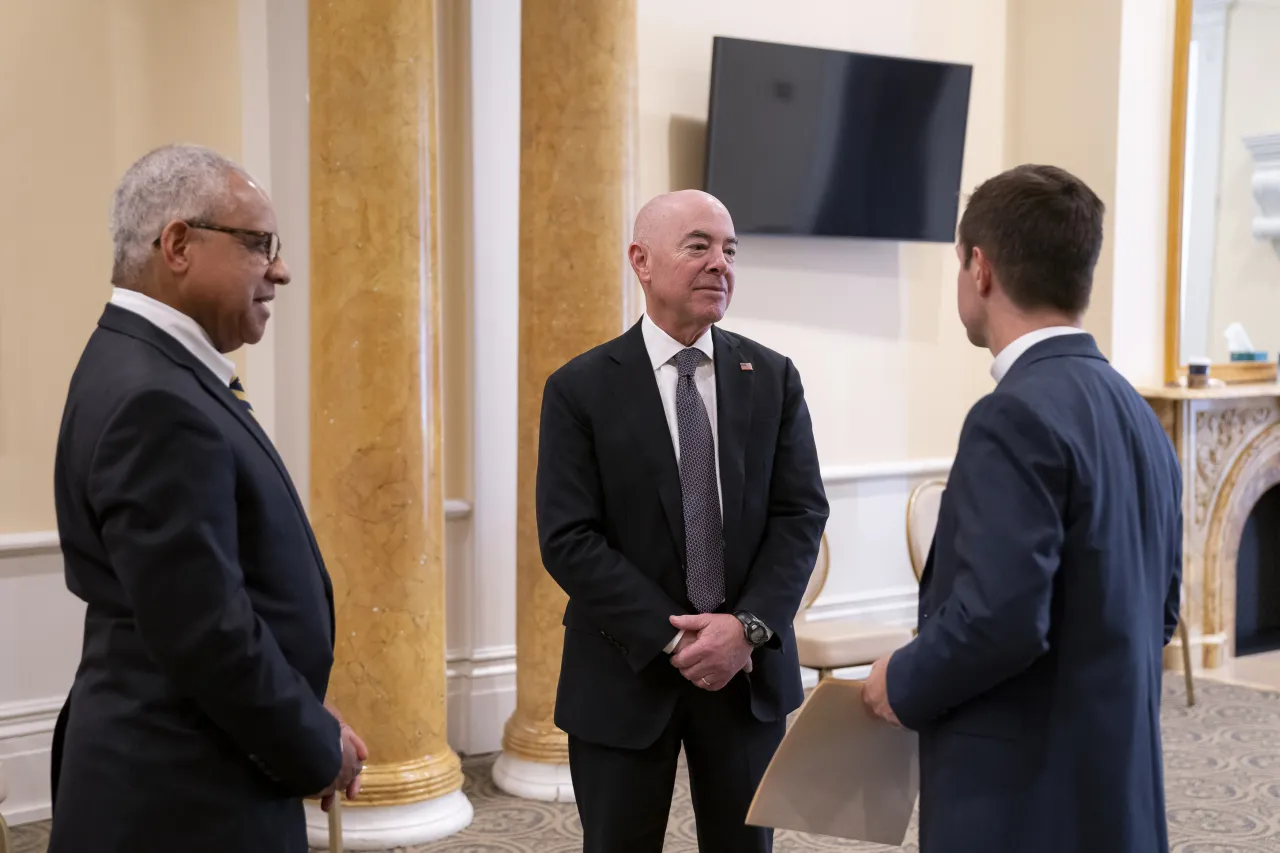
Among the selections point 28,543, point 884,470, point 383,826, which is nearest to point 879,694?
point 383,826

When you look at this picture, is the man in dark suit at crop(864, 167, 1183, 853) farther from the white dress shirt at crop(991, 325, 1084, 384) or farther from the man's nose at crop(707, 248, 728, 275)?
the man's nose at crop(707, 248, 728, 275)

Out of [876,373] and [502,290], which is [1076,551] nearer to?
[502,290]

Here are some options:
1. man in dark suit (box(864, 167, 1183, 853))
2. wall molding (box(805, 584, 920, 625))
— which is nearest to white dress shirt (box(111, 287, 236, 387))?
man in dark suit (box(864, 167, 1183, 853))

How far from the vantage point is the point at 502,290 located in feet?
15.9

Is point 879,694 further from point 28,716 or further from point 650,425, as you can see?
point 28,716

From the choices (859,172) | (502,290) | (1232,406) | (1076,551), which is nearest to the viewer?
(1076,551)

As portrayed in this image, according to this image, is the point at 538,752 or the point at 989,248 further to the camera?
the point at 538,752

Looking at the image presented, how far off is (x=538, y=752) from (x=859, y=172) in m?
3.00

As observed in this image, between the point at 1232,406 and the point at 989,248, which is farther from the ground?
the point at 989,248

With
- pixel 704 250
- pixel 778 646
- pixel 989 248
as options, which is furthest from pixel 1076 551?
pixel 704 250

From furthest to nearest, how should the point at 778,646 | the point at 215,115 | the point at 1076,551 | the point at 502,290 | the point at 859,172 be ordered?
the point at 859,172, the point at 502,290, the point at 215,115, the point at 778,646, the point at 1076,551

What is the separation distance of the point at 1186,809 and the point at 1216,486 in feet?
8.22

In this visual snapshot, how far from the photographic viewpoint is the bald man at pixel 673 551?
2436 mm

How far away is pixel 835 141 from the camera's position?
5699mm
